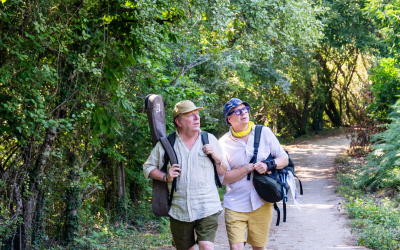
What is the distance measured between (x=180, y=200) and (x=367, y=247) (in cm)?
410

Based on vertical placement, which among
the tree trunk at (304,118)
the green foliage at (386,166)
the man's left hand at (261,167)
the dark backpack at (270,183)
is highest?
the tree trunk at (304,118)

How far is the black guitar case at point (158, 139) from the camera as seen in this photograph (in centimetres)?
384

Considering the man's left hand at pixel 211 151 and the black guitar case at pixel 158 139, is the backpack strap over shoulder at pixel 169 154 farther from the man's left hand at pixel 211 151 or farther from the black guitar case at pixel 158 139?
the man's left hand at pixel 211 151

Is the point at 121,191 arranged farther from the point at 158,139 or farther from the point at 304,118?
the point at 304,118

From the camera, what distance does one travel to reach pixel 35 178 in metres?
5.69

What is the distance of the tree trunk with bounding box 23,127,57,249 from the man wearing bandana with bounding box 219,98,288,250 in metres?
3.03

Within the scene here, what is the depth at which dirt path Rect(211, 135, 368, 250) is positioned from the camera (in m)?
6.99

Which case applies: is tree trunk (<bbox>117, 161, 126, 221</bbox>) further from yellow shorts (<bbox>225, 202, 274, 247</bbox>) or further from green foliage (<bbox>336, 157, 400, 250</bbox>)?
yellow shorts (<bbox>225, 202, 274, 247</bbox>)

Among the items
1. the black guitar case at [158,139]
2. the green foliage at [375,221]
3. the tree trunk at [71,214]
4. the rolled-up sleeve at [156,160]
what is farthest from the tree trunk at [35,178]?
the green foliage at [375,221]

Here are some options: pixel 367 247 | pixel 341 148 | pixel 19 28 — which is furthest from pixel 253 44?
pixel 341 148

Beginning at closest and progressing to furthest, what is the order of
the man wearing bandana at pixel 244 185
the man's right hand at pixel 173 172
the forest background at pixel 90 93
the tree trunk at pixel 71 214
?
the man's right hand at pixel 173 172
the man wearing bandana at pixel 244 185
the forest background at pixel 90 93
the tree trunk at pixel 71 214

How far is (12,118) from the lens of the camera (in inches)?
194

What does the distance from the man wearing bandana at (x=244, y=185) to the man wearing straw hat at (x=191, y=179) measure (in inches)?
11.0

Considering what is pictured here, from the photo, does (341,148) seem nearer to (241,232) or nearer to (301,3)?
(301,3)
